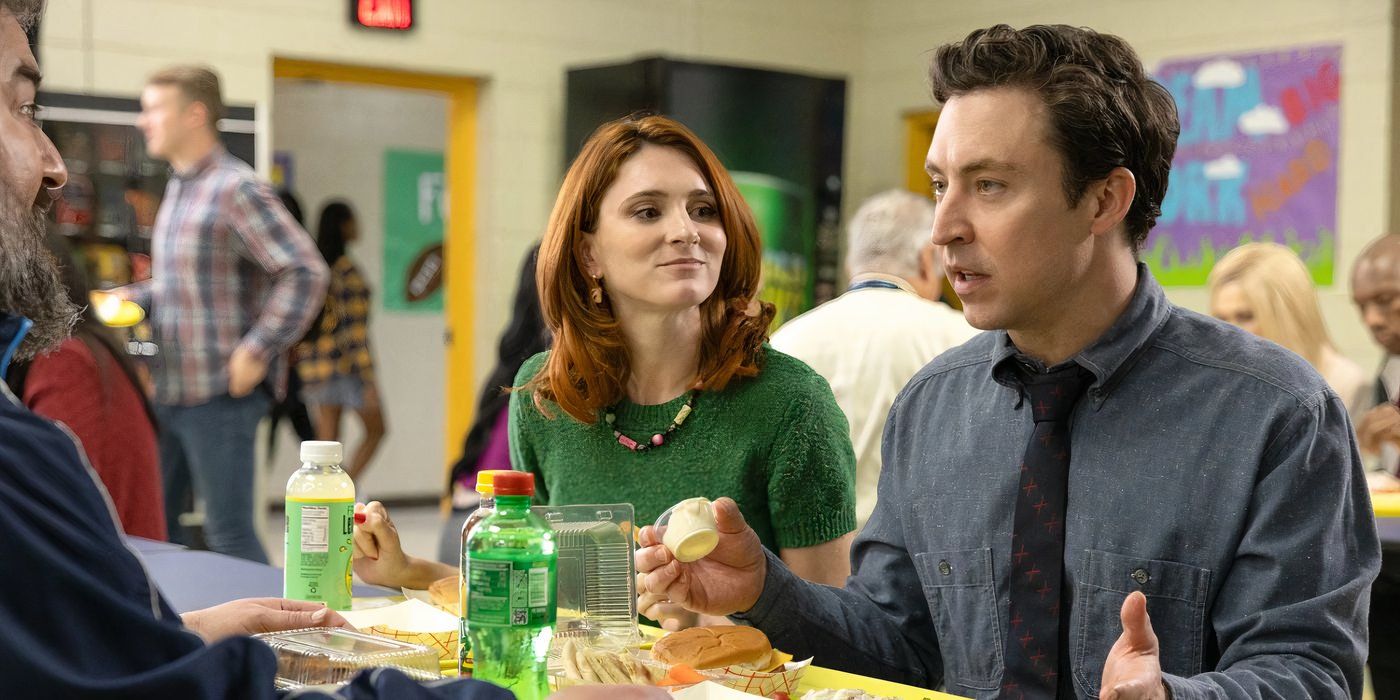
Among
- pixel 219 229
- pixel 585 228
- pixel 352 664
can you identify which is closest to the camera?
pixel 352 664

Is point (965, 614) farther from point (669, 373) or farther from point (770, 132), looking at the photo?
point (770, 132)

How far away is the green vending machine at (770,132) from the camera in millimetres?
7078

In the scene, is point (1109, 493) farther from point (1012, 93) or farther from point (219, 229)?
point (219, 229)

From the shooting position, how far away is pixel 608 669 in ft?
5.24

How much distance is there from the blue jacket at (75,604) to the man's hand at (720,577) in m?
0.67

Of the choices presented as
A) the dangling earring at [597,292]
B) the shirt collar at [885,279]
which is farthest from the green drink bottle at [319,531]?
the shirt collar at [885,279]

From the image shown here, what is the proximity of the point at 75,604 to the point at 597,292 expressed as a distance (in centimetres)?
164

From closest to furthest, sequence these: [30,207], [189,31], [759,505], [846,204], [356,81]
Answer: [30,207]
[759,505]
[189,31]
[356,81]
[846,204]

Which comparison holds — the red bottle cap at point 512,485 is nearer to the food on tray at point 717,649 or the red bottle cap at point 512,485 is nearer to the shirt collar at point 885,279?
the food on tray at point 717,649

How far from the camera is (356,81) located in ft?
22.7

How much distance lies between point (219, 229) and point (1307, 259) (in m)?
Answer: 4.53

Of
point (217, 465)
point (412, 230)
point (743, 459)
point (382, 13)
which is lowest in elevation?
point (217, 465)

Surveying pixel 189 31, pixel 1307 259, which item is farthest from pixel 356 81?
pixel 1307 259

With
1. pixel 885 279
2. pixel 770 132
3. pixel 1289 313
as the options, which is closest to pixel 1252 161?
pixel 1289 313
